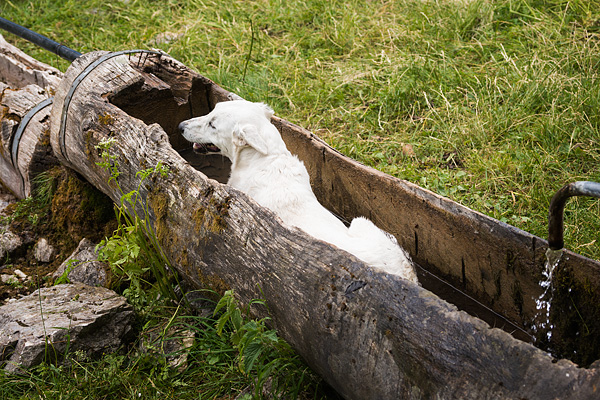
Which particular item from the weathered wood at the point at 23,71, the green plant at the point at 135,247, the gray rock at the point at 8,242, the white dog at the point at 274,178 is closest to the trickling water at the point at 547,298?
the white dog at the point at 274,178

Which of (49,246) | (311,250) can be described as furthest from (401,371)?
(49,246)

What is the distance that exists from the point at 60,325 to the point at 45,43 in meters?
3.27

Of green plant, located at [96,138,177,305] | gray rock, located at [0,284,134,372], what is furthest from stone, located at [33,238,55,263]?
green plant, located at [96,138,177,305]

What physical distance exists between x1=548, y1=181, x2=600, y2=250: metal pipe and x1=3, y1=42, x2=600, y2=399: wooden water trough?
0.17m

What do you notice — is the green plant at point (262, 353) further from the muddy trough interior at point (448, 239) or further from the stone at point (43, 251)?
the stone at point (43, 251)

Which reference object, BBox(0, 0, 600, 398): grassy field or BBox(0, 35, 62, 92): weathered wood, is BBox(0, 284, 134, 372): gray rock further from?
BBox(0, 0, 600, 398): grassy field

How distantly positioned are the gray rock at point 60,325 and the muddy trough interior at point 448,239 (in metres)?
1.58

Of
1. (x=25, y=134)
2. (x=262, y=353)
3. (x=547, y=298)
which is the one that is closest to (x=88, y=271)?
(x=25, y=134)

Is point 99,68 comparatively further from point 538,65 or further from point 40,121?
point 538,65

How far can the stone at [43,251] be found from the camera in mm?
4617

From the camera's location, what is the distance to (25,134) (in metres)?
4.87

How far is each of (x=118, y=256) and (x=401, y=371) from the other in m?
2.34

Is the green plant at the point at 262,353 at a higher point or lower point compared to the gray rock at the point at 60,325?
higher

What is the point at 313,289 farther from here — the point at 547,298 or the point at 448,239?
the point at 547,298
